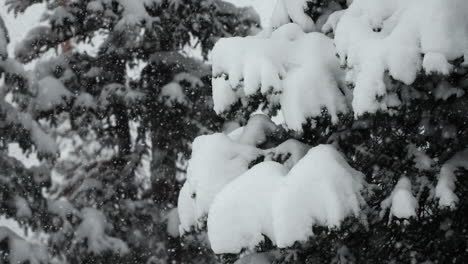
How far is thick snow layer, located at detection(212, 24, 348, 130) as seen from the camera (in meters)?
3.96

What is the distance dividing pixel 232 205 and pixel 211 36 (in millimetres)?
6082

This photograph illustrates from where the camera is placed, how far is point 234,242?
3863 millimetres

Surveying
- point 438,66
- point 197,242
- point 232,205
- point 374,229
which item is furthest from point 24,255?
point 438,66

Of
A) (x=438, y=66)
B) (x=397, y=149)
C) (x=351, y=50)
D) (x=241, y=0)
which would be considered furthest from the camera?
(x=241, y=0)

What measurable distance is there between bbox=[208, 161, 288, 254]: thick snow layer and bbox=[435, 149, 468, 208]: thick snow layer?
3.73 ft

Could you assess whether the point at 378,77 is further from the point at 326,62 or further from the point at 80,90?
the point at 80,90

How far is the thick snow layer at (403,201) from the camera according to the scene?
3.63 m

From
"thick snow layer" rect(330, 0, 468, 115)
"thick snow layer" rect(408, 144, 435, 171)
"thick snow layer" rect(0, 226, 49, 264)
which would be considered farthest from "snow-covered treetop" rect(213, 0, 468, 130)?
"thick snow layer" rect(0, 226, 49, 264)

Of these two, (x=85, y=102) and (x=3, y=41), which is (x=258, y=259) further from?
(x=85, y=102)

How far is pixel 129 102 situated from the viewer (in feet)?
29.0

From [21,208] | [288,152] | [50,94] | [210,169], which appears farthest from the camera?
[50,94]

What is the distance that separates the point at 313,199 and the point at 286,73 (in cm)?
107

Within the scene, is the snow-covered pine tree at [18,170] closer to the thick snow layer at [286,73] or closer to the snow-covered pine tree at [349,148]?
the snow-covered pine tree at [349,148]

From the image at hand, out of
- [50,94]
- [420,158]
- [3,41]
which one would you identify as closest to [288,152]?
[420,158]
